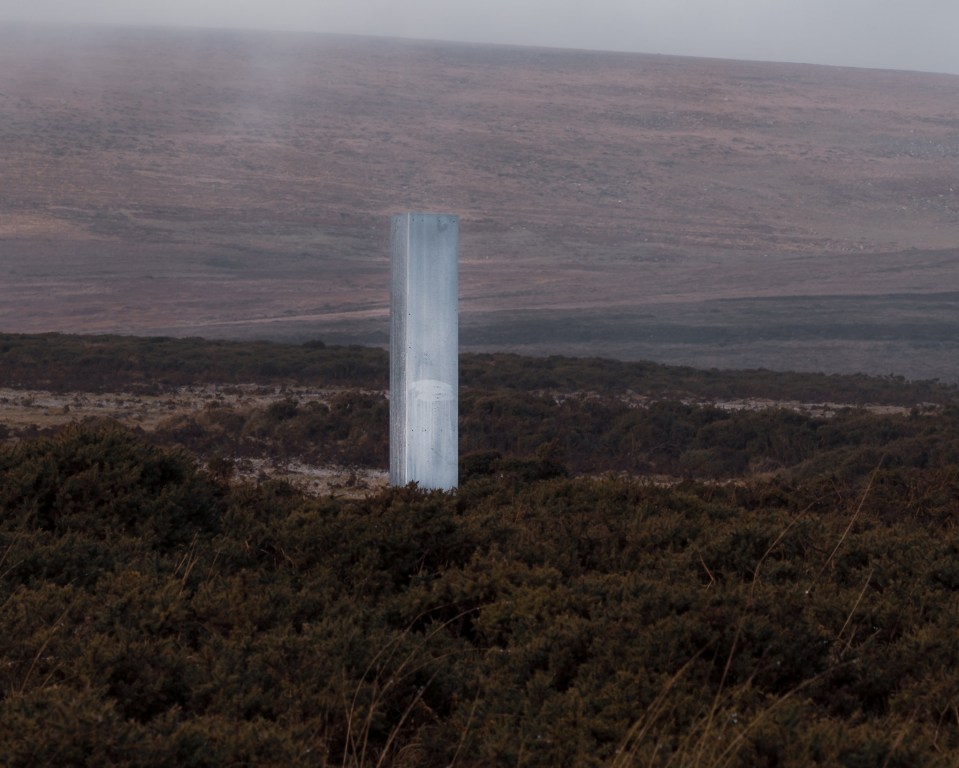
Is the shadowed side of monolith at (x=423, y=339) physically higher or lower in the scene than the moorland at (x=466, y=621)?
higher

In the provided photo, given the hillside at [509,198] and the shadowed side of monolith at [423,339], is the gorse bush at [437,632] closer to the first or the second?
the shadowed side of monolith at [423,339]

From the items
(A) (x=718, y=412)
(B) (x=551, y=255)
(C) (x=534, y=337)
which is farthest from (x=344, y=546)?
(B) (x=551, y=255)

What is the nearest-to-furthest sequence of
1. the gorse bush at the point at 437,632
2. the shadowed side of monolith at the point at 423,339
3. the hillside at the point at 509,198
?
the gorse bush at the point at 437,632
the shadowed side of monolith at the point at 423,339
the hillside at the point at 509,198

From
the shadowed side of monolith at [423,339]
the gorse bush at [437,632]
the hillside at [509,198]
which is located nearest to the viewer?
the gorse bush at [437,632]

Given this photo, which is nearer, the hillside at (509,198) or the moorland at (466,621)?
the moorland at (466,621)

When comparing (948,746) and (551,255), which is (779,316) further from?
(948,746)

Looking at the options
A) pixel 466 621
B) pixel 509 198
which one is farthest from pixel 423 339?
pixel 509 198

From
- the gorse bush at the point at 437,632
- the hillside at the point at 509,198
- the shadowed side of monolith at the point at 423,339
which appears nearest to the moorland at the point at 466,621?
the gorse bush at the point at 437,632
